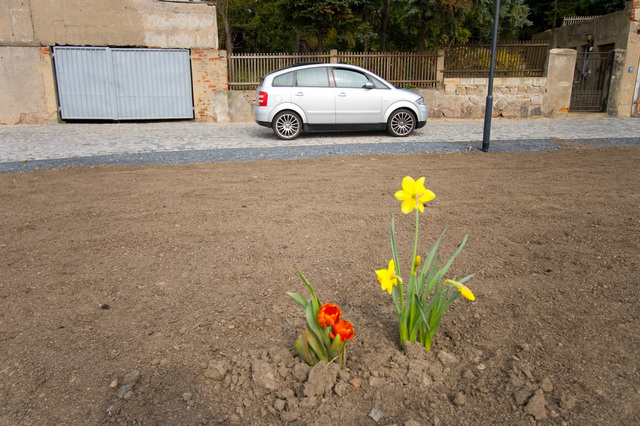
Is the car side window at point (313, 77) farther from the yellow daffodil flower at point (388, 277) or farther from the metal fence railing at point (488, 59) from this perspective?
the yellow daffodil flower at point (388, 277)

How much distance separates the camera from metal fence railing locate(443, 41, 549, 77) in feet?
55.3

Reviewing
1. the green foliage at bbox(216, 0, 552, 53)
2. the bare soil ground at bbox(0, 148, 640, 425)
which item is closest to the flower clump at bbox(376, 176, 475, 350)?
the bare soil ground at bbox(0, 148, 640, 425)

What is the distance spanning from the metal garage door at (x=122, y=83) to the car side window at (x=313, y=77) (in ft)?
17.9

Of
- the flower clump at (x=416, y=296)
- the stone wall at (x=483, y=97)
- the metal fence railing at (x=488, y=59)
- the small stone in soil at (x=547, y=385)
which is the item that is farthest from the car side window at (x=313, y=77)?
the small stone in soil at (x=547, y=385)

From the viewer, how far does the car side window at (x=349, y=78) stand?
1220 cm

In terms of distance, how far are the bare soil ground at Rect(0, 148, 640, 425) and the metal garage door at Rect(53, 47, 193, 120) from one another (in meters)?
9.70

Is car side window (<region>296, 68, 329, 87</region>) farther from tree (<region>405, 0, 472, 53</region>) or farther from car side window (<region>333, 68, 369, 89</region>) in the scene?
tree (<region>405, 0, 472, 53</region>)

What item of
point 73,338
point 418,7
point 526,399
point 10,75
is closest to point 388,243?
point 526,399

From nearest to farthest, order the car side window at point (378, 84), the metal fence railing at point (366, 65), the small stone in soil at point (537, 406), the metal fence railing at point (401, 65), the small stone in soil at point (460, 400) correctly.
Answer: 1. the small stone in soil at point (537, 406)
2. the small stone in soil at point (460, 400)
3. the car side window at point (378, 84)
4. the metal fence railing at point (366, 65)
5. the metal fence railing at point (401, 65)

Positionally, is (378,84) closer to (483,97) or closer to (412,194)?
(483,97)

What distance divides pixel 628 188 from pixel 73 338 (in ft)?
22.3

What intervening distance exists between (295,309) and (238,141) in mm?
9082

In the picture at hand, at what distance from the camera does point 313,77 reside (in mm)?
12164

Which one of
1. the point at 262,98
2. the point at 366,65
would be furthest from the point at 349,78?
the point at 366,65
